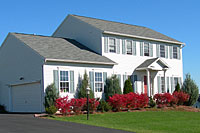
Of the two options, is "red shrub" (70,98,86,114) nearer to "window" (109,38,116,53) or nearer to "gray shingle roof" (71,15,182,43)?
"window" (109,38,116,53)

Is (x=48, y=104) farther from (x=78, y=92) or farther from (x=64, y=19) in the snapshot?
(x=64, y=19)

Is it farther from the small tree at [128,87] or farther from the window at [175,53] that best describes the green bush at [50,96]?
the window at [175,53]

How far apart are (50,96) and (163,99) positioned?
953 cm

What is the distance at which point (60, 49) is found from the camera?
83.5 feet

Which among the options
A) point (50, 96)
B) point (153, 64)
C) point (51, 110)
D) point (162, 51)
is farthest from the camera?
point (162, 51)

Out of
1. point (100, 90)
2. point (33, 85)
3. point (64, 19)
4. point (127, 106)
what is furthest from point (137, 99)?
point (64, 19)

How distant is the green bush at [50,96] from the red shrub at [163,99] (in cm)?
872

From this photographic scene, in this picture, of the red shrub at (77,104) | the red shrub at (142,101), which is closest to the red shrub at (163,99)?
the red shrub at (142,101)

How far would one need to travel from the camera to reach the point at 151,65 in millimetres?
28891

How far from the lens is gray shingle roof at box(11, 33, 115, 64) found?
78.4 ft

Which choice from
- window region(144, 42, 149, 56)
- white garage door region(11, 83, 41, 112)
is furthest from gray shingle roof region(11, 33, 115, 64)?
window region(144, 42, 149, 56)

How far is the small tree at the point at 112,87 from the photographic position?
2602 centimetres

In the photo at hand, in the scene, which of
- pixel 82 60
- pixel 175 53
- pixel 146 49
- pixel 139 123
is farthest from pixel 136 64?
pixel 139 123

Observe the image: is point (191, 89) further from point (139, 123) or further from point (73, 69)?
point (139, 123)
